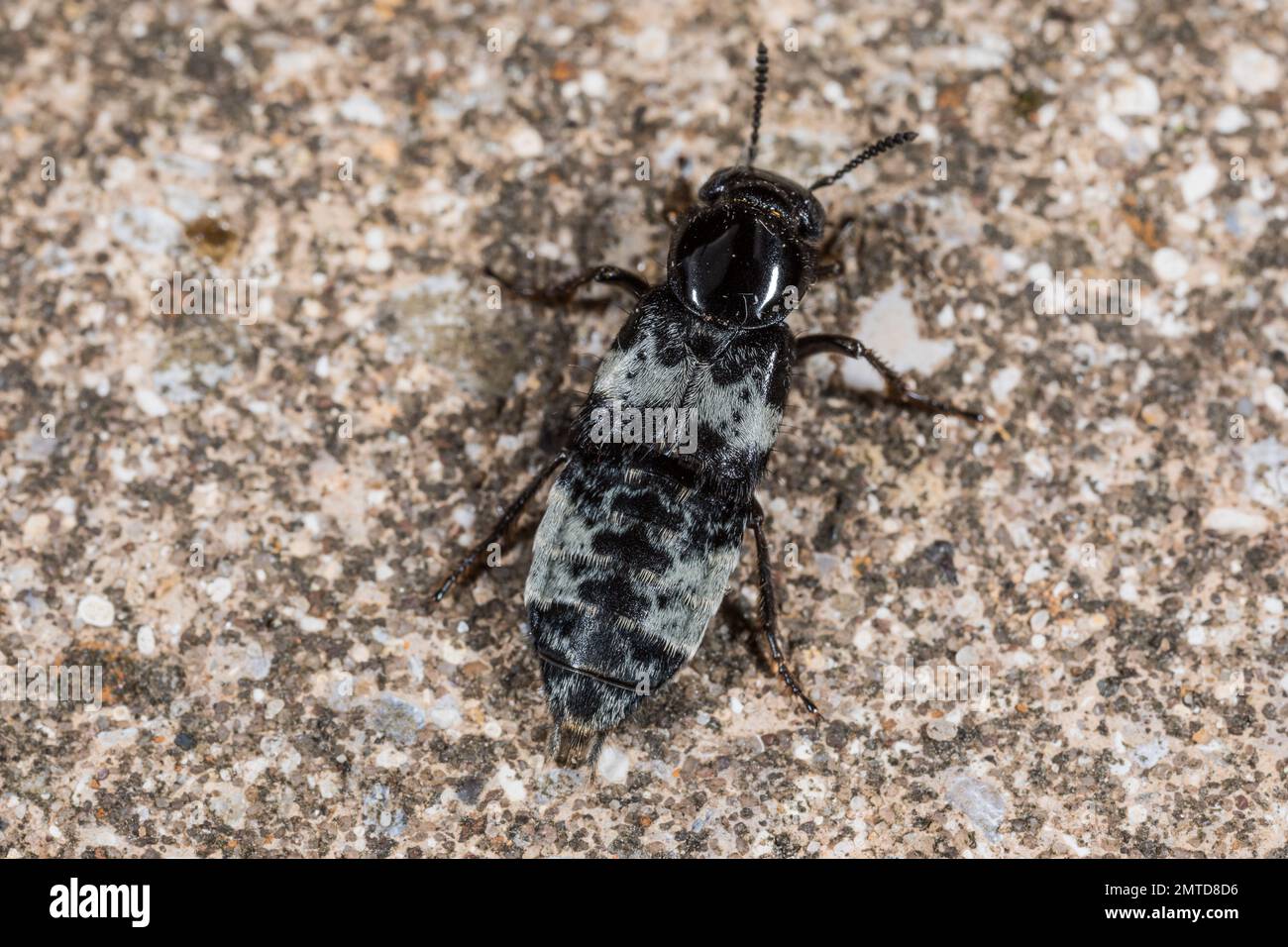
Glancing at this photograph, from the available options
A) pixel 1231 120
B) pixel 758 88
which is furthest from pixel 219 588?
pixel 1231 120

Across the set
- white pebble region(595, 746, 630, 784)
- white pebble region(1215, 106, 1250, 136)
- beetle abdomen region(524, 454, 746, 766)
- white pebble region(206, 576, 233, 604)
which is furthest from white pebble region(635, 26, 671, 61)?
white pebble region(595, 746, 630, 784)

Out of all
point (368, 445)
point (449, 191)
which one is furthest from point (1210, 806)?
point (449, 191)

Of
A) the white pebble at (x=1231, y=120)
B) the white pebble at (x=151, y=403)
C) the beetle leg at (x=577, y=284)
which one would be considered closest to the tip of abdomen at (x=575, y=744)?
the beetle leg at (x=577, y=284)

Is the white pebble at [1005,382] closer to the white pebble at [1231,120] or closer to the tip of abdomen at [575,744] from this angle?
the white pebble at [1231,120]

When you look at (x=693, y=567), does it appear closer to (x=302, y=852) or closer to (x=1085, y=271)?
(x=302, y=852)

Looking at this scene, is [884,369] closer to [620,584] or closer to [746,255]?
[746,255]

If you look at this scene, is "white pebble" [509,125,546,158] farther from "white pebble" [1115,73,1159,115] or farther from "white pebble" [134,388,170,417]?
"white pebble" [1115,73,1159,115]
